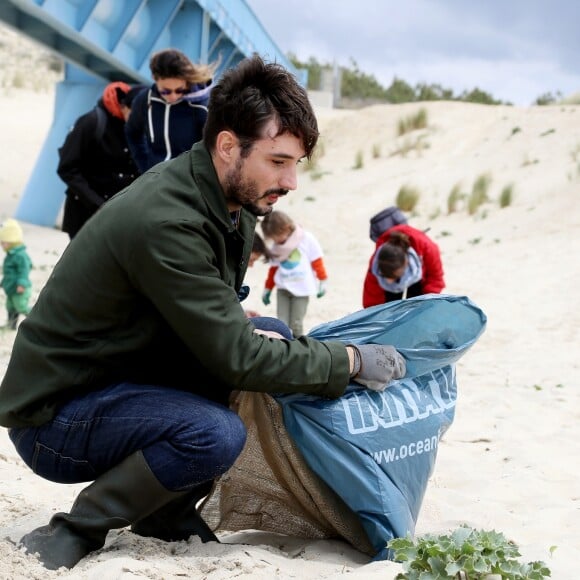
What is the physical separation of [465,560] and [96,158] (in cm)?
391

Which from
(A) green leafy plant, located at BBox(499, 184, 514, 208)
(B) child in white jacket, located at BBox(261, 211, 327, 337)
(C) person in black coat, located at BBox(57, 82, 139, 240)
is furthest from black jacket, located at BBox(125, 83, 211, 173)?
(A) green leafy plant, located at BBox(499, 184, 514, 208)

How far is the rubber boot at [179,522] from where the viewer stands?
2.82 m

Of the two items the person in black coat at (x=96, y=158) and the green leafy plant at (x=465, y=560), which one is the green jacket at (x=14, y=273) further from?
the green leafy plant at (x=465, y=560)

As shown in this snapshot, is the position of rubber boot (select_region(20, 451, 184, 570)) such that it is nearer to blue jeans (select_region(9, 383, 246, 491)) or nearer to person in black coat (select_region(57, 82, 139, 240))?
blue jeans (select_region(9, 383, 246, 491))

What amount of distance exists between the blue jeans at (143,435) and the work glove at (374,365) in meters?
0.37

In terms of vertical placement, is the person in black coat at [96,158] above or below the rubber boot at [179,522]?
above

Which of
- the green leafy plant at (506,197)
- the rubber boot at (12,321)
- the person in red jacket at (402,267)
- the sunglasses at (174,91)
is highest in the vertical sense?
the green leafy plant at (506,197)

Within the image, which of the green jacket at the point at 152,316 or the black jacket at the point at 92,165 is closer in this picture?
the green jacket at the point at 152,316

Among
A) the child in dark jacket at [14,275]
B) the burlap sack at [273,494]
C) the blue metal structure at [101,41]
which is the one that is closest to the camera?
the burlap sack at [273,494]

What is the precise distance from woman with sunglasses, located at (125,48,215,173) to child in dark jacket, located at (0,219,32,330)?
Result: 1.97 m

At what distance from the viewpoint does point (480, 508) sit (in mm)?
3418

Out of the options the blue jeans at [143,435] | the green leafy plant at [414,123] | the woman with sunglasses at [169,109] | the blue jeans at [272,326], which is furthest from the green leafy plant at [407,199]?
the blue jeans at [143,435]

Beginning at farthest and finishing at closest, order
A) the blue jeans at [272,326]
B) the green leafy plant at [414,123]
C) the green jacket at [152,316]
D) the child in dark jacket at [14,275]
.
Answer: the green leafy plant at [414,123] → the child in dark jacket at [14,275] → the blue jeans at [272,326] → the green jacket at [152,316]

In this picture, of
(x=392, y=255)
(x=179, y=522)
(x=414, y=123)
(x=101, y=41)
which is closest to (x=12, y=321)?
(x=392, y=255)
